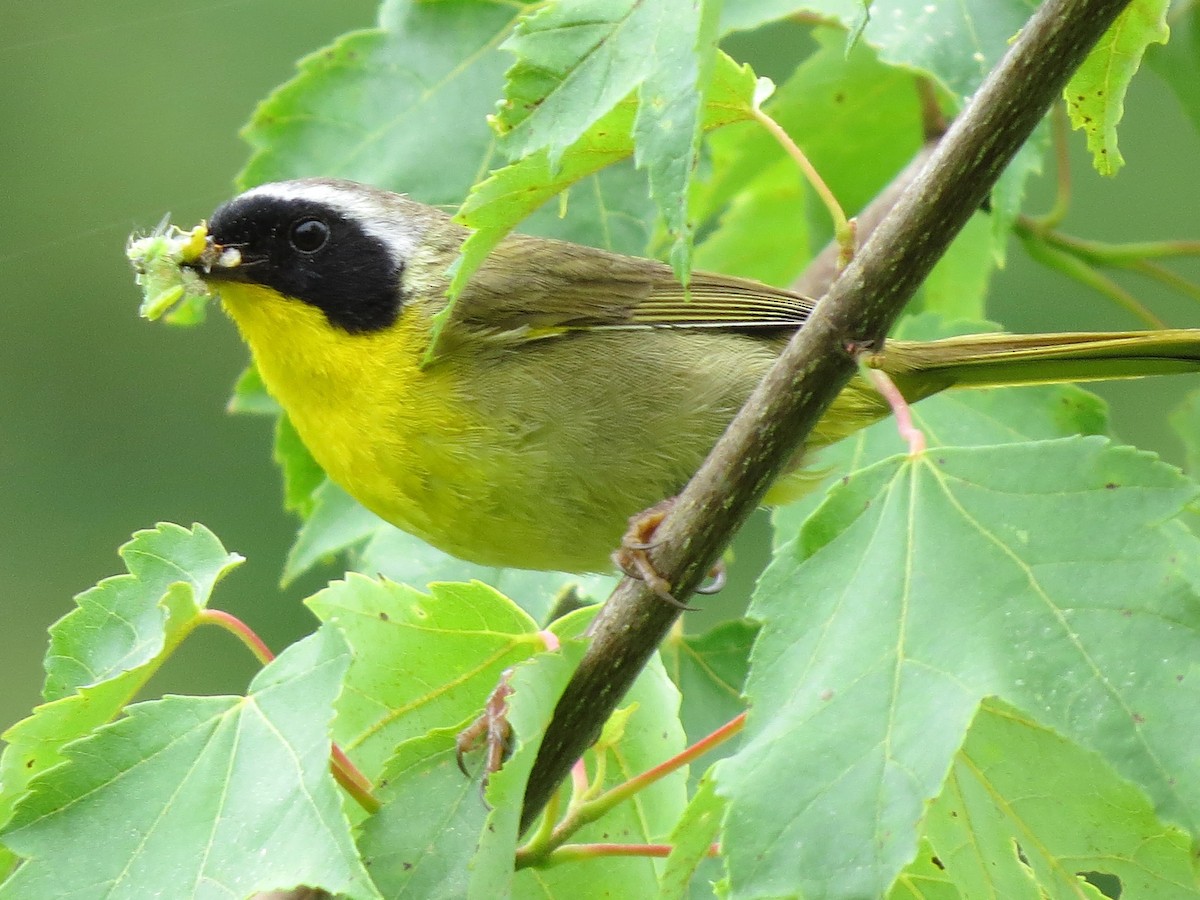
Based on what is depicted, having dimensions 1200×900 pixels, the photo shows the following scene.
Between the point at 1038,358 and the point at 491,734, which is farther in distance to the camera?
the point at 1038,358

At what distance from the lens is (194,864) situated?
1.79 m

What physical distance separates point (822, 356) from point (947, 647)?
0.39 m

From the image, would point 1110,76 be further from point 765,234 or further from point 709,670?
point 765,234

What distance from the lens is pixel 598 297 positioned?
10.7ft

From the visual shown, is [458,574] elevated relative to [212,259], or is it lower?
lower

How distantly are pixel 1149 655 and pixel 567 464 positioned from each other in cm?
144

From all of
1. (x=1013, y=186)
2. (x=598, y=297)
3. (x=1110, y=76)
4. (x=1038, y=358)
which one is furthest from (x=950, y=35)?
(x=598, y=297)

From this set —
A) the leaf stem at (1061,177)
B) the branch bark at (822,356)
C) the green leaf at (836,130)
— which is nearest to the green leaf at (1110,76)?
the branch bark at (822,356)

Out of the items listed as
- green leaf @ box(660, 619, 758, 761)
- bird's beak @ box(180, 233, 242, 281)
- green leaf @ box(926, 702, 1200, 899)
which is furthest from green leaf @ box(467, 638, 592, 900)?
bird's beak @ box(180, 233, 242, 281)

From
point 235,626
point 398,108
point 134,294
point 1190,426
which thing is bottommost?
point 134,294

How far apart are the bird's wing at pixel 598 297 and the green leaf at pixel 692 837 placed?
141cm

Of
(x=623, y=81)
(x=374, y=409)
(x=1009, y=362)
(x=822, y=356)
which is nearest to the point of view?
(x=623, y=81)

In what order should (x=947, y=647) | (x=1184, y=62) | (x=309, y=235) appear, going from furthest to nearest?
(x=1184, y=62) < (x=309, y=235) < (x=947, y=647)

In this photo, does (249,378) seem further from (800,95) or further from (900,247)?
(900,247)
